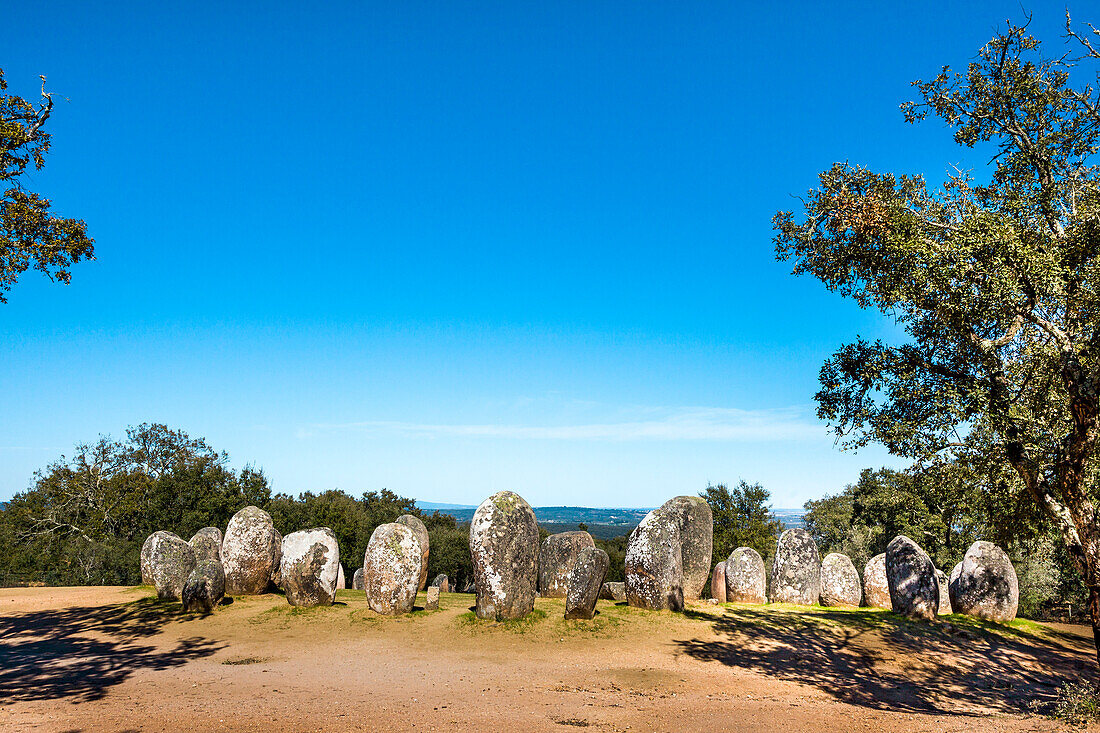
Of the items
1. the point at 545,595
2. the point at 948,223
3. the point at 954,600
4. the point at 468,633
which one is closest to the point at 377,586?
the point at 468,633

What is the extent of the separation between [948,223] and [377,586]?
15720mm

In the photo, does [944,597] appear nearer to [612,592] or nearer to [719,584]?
[719,584]

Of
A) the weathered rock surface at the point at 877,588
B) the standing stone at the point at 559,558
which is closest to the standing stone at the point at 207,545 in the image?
the standing stone at the point at 559,558

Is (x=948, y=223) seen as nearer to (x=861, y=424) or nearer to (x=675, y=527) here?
(x=861, y=424)

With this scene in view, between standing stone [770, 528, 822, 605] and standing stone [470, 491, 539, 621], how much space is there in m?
10.7

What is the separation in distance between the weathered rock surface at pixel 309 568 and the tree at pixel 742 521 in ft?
92.9

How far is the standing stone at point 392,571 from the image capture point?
16.6 m

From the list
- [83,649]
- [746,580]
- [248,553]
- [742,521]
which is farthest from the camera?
[742,521]

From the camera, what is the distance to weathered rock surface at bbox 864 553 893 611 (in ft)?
70.3

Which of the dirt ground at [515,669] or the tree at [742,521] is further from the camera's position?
the tree at [742,521]

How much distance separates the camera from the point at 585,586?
16000mm

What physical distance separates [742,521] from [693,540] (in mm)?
24919

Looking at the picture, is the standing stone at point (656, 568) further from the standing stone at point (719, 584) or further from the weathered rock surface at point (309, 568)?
the weathered rock surface at point (309, 568)

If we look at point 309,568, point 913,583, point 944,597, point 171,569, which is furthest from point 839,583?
point 171,569
